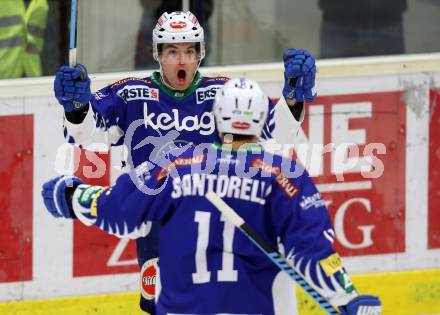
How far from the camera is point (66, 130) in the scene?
5605 millimetres

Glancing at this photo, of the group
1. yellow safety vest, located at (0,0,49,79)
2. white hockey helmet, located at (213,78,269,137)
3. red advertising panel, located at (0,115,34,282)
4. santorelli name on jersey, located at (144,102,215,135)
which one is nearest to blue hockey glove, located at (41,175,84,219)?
white hockey helmet, located at (213,78,269,137)

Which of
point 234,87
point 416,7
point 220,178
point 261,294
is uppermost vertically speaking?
point 416,7

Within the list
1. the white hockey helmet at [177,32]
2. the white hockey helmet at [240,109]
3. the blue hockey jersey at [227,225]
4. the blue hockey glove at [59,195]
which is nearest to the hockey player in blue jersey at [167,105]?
the white hockey helmet at [177,32]

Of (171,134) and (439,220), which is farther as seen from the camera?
(439,220)

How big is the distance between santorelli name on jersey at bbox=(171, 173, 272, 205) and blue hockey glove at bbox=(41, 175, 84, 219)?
1.47 feet

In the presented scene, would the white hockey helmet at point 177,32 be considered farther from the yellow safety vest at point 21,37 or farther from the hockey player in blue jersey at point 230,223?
the yellow safety vest at point 21,37

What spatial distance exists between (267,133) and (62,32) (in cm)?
154

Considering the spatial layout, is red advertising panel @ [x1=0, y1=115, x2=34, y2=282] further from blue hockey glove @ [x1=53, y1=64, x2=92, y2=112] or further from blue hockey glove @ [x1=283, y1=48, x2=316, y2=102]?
blue hockey glove @ [x1=283, y1=48, x2=316, y2=102]

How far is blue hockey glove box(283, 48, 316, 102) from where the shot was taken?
553 centimetres

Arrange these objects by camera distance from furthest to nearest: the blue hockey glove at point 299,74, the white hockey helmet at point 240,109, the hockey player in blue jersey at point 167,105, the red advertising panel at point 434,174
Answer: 1. the red advertising panel at point 434,174
2. the hockey player in blue jersey at point 167,105
3. the blue hockey glove at point 299,74
4. the white hockey helmet at point 240,109

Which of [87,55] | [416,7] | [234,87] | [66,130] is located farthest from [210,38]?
[234,87]

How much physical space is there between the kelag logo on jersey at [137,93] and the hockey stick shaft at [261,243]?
1.34m

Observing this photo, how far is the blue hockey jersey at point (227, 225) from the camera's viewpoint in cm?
450

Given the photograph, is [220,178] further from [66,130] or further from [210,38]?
[210,38]
